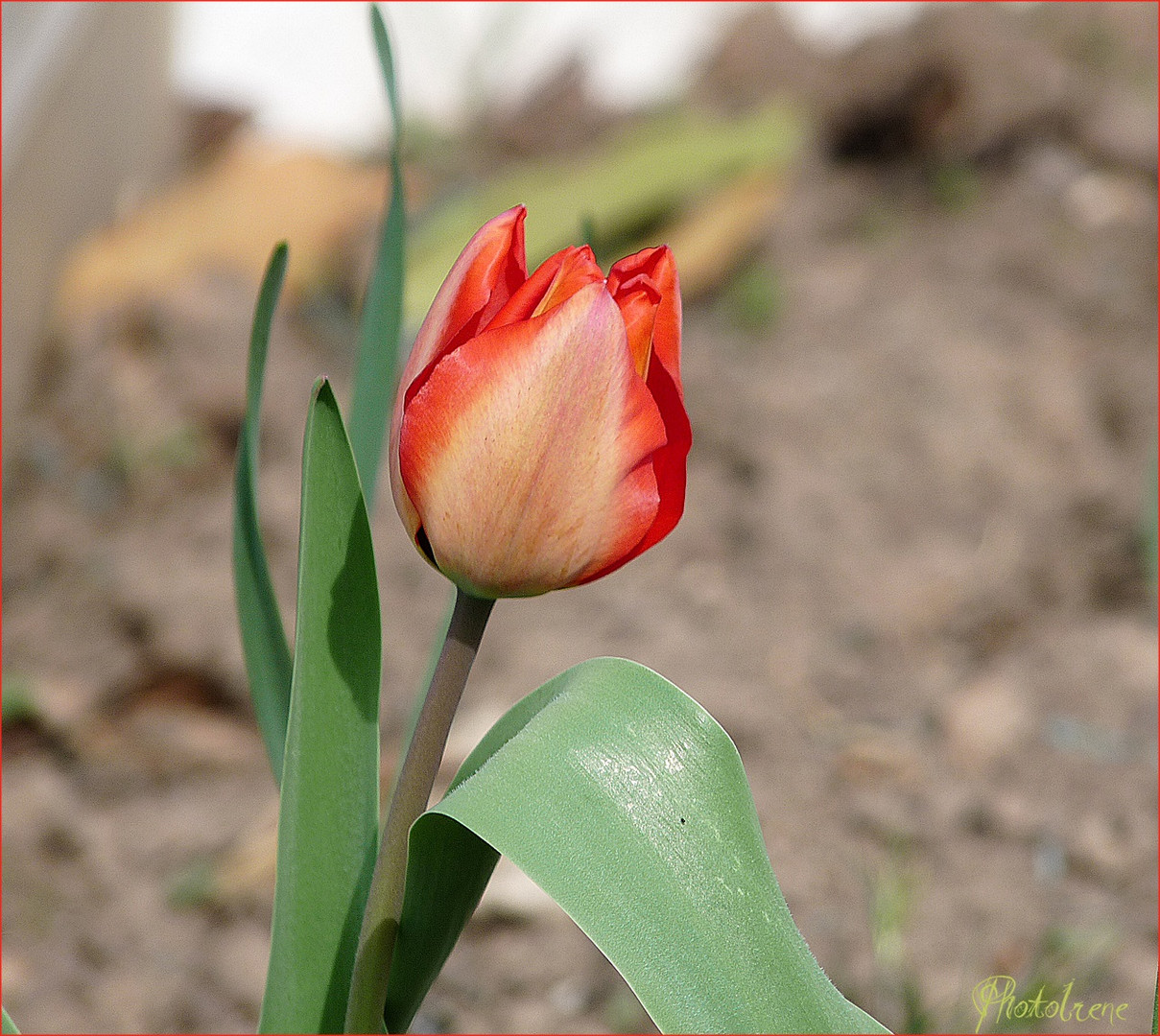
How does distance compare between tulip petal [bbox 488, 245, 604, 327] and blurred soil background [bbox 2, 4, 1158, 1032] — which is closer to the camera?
tulip petal [bbox 488, 245, 604, 327]

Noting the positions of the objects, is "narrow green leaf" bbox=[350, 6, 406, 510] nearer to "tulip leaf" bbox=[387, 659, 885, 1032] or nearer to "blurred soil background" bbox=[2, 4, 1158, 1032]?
"tulip leaf" bbox=[387, 659, 885, 1032]

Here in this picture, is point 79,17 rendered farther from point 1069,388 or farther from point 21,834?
point 1069,388

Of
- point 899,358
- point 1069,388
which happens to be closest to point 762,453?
point 899,358

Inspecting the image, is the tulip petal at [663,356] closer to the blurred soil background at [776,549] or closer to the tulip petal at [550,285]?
the tulip petal at [550,285]
